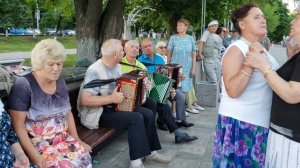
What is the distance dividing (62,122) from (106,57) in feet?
4.32

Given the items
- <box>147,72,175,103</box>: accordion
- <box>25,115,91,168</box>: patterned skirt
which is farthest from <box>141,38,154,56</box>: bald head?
<box>25,115,91,168</box>: patterned skirt

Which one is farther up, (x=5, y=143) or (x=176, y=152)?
(x=5, y=143)

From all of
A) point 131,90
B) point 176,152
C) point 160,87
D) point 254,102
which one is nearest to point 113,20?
point 160,87

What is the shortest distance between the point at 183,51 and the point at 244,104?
4537mm

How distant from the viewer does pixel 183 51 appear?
7281mm

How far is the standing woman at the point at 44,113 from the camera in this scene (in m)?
3.17

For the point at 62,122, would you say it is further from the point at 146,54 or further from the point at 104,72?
the point at 146,54

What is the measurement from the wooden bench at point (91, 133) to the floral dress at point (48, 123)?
2.22 ft

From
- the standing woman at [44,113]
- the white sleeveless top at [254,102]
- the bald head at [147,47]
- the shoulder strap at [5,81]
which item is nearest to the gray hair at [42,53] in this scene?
the standing woman at [44,113]

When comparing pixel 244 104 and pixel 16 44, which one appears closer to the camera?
pixel 244 104

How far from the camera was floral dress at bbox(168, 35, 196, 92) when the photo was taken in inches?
286

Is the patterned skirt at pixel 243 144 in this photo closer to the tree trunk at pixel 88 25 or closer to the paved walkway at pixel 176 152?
the paved walkway at pixel 176 152

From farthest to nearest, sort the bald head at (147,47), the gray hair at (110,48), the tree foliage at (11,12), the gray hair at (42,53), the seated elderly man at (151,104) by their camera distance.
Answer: the tree foliage at (11,12) → the bald head at (147,47) → the seated elderly man at (151,104) → the gray hair at (110,48) → the gray hair at (42,53)

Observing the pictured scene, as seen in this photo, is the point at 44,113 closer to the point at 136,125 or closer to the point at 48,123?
the point at 48,123
